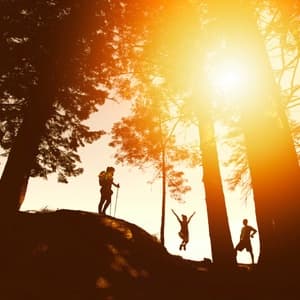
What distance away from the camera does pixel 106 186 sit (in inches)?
443

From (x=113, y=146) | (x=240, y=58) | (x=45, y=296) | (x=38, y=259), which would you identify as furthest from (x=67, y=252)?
(x=113, y=146)

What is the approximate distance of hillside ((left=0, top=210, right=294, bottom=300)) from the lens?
6031 millimetres

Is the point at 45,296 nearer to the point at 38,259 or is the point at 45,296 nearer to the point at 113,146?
the point at 38,259

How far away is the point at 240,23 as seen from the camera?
5293 mm

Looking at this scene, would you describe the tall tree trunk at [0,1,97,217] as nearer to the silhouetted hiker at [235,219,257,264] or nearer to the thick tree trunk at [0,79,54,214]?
the thick tree trunk at [0,79,54,214]

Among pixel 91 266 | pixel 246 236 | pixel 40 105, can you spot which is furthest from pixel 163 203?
pixel 91 266

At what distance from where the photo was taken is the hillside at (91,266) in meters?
6.03

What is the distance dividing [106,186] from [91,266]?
4661mm

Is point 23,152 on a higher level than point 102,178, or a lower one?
lower

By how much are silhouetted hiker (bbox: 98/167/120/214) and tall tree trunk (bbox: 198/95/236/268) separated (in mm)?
3463

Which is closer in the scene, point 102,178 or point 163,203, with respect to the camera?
point 102,178

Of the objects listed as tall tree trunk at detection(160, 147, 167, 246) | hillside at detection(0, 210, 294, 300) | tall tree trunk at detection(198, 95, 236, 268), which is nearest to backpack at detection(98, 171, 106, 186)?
hillside at detection(0, 210, 294, 300)

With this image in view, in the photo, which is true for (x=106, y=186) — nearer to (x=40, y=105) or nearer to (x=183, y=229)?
(x=40, y=105)

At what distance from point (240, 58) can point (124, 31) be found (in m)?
7.91
